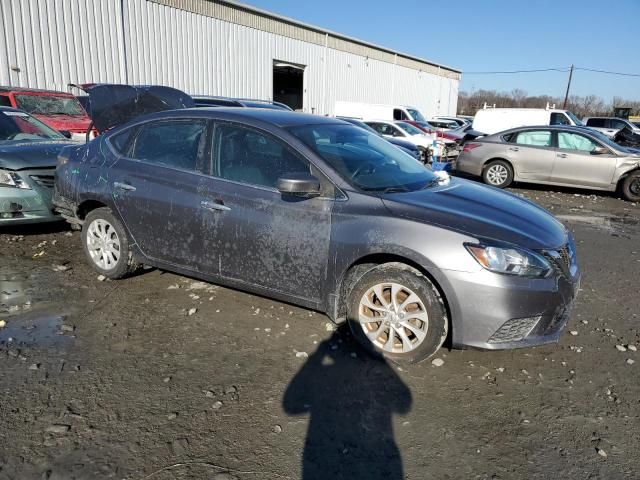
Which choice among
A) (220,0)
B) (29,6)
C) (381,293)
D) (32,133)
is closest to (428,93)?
(220,0)

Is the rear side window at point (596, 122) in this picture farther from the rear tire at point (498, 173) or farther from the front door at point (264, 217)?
the front door at point (264, 217)

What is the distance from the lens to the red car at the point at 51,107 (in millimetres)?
10781

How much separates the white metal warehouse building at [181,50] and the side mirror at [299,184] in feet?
51.0

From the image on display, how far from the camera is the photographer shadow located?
2.33 metres

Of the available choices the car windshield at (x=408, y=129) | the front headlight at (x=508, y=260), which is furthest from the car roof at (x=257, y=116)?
the car windshield at (x=408, y=129)

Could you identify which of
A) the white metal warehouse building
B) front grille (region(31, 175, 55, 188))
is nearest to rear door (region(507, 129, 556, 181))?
front grille (region(31, 175, 55, 188))

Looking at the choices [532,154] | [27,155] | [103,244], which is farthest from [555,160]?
[27,155]

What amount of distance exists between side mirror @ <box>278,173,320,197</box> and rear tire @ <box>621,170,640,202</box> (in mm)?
9344

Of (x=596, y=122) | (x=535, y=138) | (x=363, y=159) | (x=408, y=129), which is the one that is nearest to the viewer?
(x=363, y=159)

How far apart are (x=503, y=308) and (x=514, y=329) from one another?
193 mm

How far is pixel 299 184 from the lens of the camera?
321 centimetres

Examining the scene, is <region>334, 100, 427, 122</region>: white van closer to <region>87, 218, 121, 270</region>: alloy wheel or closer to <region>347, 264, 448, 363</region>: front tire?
<region>87, 218, 121, 270</region>: alloy wheel

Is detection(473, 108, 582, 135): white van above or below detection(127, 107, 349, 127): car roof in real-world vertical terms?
above

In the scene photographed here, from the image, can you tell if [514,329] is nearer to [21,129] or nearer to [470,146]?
[21,129]
